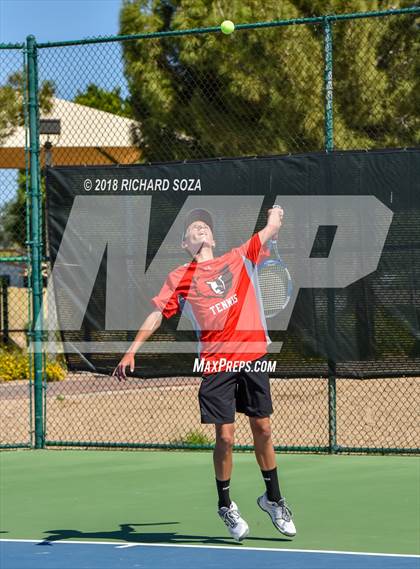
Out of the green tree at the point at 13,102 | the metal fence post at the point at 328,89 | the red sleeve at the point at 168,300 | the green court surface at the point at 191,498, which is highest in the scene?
the green tree at the point at 13,102

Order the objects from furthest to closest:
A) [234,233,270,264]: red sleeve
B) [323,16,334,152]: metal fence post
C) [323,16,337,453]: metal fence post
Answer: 1. [323,16,334,152]: metal fence post
2. [323,16,337,453]: metal fence post
3. [234,233,270,264]: red sleeve

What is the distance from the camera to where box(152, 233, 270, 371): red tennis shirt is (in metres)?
6.96

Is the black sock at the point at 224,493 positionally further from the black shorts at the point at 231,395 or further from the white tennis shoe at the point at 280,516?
the black shorts at the point at 231,395

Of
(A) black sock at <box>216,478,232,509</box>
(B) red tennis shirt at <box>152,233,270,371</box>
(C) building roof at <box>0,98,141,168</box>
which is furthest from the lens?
(C) building roof at <box>0,98,141,168</box>

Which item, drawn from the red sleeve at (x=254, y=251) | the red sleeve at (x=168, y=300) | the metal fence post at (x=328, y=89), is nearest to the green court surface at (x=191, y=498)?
the red sleeve at (x=168, y=300)

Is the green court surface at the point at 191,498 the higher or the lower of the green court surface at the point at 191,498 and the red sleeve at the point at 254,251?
the lower

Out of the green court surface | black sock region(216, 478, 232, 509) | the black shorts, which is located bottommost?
the green court surface

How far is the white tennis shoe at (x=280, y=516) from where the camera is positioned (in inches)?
265

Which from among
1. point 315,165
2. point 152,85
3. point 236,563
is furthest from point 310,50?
point 236,563

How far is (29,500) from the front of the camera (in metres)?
8.41

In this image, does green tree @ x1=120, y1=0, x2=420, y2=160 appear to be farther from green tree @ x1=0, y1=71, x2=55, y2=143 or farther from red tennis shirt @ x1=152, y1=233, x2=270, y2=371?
red tennis shirt @ x1=152, y1=233, x2=270, y2=371

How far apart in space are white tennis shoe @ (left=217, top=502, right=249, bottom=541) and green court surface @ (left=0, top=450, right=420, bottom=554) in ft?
0.88

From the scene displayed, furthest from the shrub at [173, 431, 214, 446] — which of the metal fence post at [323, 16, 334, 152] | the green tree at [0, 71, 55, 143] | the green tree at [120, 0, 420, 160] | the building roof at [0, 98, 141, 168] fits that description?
the green tree at [120, 0, 420, 160]

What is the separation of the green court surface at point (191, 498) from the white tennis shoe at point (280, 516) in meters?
0.13
